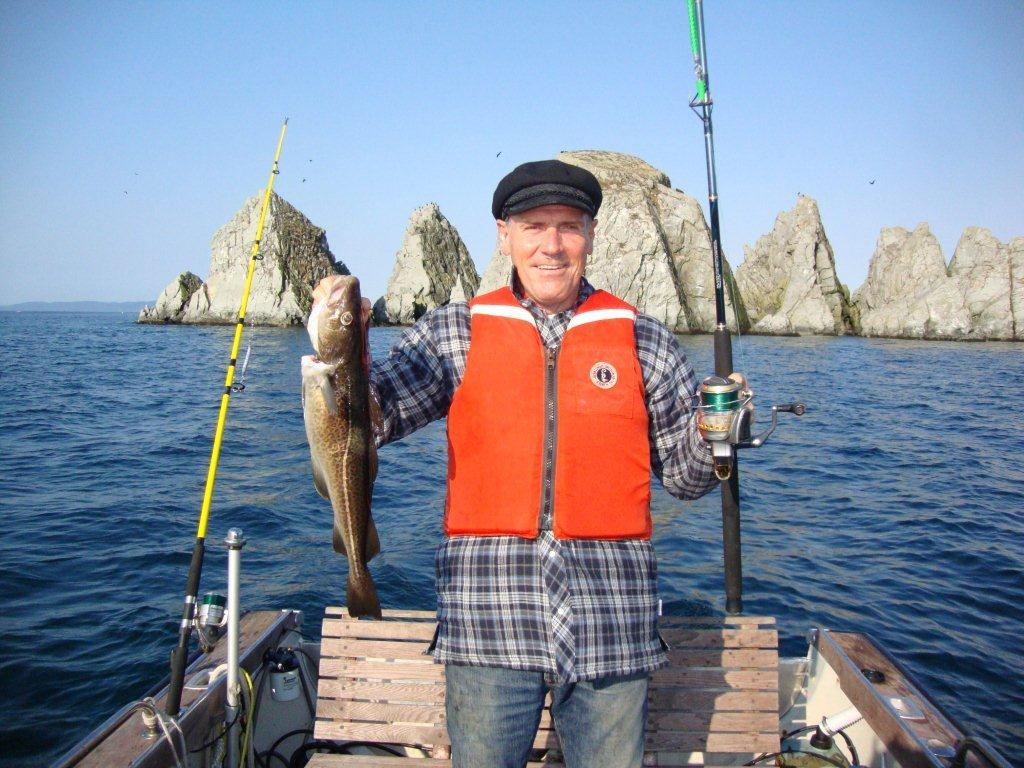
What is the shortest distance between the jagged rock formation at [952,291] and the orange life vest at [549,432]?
3423 inches

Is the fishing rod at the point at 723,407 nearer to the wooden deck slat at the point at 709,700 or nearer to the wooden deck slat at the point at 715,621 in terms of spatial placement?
the wooden deck slat at the point at 715,621

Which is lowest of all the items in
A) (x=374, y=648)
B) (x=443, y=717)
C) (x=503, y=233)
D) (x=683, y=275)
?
(x=443, y=717)

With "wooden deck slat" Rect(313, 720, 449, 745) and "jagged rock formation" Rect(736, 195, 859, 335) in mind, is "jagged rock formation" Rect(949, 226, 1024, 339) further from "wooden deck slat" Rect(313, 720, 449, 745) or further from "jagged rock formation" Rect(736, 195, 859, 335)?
"wooden deck slat" Rect(313, 720, 449, 745)

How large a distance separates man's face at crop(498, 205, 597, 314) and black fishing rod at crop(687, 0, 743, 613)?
81.5 inches

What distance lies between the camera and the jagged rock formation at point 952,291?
74.9 meters

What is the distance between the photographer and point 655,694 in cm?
392

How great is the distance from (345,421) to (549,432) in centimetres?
87

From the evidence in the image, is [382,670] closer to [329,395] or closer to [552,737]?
[552,737]

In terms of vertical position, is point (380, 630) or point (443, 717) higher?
point (380, 630)

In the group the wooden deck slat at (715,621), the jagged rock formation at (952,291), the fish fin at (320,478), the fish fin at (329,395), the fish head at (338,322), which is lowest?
the wooden deck slat at (715,621)

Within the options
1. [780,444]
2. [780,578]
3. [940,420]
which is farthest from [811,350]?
[780,578]

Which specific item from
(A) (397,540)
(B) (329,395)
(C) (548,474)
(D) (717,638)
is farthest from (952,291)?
(B) (329,395)

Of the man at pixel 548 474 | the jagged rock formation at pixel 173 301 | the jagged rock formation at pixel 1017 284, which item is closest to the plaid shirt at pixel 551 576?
the man at pixel 548 474

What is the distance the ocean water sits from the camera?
292 inches
